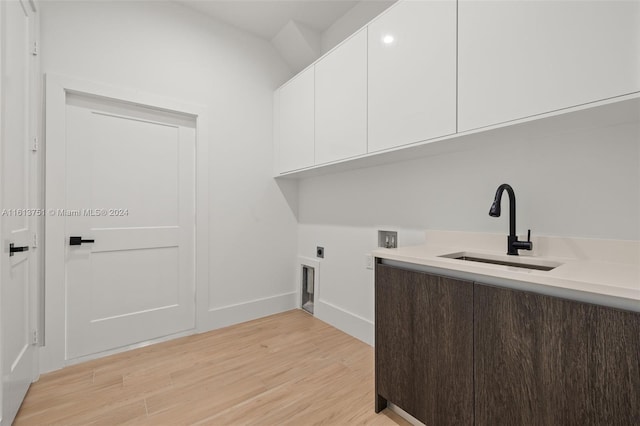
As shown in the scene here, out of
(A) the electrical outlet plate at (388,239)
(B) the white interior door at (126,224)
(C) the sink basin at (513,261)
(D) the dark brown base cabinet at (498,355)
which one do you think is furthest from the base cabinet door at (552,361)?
(B) the white interior door at (126,224)

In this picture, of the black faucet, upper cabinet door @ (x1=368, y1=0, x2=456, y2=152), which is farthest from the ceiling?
the black faucet

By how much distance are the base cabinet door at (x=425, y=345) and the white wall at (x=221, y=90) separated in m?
1.64

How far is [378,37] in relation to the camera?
1778mm

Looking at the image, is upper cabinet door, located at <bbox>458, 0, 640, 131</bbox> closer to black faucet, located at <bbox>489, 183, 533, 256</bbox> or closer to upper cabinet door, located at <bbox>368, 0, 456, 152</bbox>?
upper cabinet door, located at <bbox>368, 0, 456, 152</bbox>

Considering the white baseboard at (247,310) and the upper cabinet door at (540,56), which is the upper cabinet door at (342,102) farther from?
the white baseboard at (247,310)

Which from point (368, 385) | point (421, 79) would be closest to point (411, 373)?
point (368, 385)

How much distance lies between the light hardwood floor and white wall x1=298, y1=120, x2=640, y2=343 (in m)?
0.52

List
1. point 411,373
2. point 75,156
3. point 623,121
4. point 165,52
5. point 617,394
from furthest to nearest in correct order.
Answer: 1. point 165,52
2. point 75,156
3. point 411,373
4. point 623,121
5. point 617,394

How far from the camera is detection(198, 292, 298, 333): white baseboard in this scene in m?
2.57

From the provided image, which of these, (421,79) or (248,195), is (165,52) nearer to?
(248,195)

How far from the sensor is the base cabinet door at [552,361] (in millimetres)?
814

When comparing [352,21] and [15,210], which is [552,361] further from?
[352,21]

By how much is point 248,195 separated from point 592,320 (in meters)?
2.50

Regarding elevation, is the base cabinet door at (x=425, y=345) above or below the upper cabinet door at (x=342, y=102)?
below
